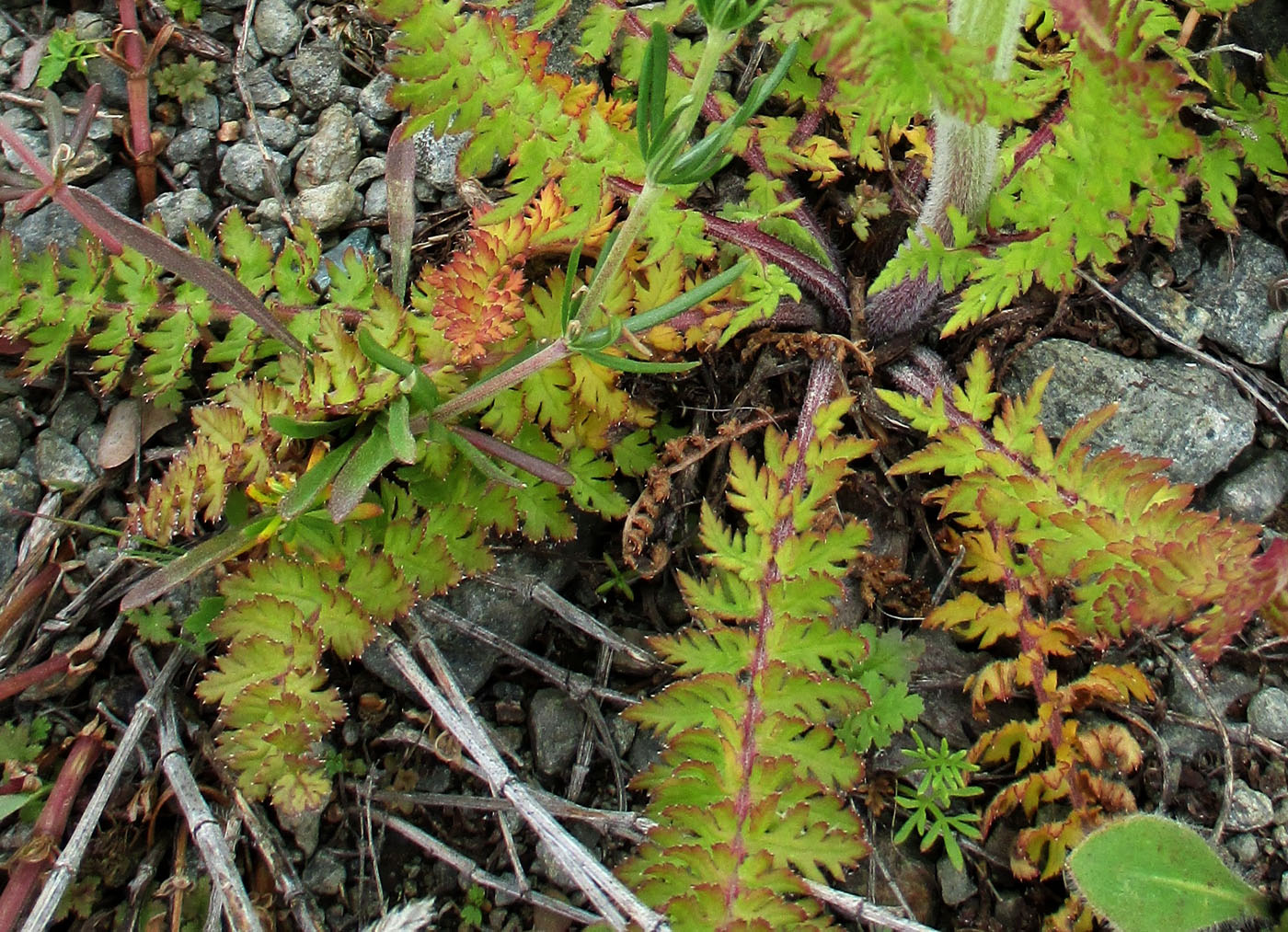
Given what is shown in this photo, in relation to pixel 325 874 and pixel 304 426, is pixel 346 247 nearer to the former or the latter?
pixel 304 426

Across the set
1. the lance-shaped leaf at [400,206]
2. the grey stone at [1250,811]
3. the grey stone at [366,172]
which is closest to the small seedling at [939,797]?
the grey stone at [1250,811]

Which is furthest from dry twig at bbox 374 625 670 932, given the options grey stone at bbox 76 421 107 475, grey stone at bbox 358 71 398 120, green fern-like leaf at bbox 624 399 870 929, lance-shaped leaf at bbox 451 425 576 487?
grey stone at bbox 358 71 398 120

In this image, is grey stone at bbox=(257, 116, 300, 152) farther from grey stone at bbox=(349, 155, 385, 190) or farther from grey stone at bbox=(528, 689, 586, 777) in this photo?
grey stone at bbox=(528, 689, 586, 777)

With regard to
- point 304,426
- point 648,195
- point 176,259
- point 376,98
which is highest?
point 648,195

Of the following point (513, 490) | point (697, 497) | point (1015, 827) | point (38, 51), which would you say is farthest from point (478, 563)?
point (38, 51)

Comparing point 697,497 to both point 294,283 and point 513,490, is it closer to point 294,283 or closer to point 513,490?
point 513,490

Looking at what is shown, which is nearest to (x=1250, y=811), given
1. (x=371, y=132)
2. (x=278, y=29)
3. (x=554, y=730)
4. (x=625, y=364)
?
(x=554, y=730)
